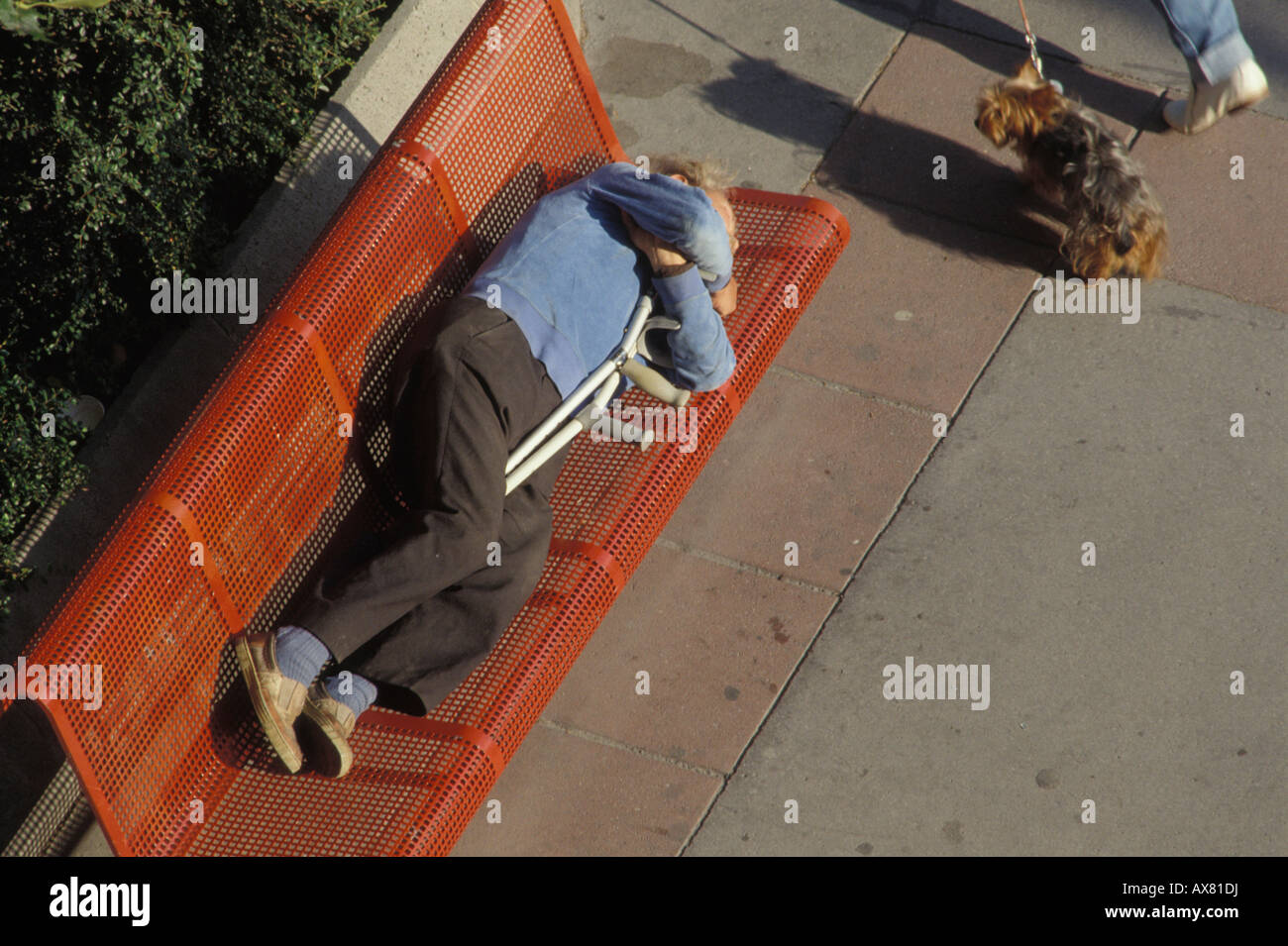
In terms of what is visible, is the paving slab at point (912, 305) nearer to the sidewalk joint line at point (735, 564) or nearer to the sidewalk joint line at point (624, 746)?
the sidewalk joint line at point (735, 564)

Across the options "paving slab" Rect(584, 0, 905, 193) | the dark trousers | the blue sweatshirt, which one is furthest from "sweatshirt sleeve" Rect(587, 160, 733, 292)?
"paving slab" Rect(584, 0, 905, 193)

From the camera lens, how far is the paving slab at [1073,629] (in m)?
4.17

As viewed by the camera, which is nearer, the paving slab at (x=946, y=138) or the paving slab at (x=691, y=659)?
the paving slab at (x=691, y=659)

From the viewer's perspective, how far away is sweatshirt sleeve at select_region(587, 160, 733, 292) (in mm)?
4121

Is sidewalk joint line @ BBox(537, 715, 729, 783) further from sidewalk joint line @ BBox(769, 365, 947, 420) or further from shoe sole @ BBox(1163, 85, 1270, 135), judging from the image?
shoe sole @ BBox(1163, 85, 1270, 135)

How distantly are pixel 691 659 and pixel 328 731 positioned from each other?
1283 mm

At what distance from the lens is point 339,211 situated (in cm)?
406

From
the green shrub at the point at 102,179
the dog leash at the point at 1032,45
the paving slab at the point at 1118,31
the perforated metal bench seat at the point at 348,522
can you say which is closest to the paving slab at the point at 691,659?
the perforated metal bench seat at the point at 348,522

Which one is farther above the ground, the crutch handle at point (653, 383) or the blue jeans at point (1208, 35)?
the blue jeans at point (1208, 35)

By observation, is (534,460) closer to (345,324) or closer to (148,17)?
(345,324)

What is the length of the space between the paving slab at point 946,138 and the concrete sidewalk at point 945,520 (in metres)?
0.01

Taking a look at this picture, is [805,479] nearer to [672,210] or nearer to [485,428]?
[672,210]

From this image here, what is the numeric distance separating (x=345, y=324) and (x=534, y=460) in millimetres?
660
